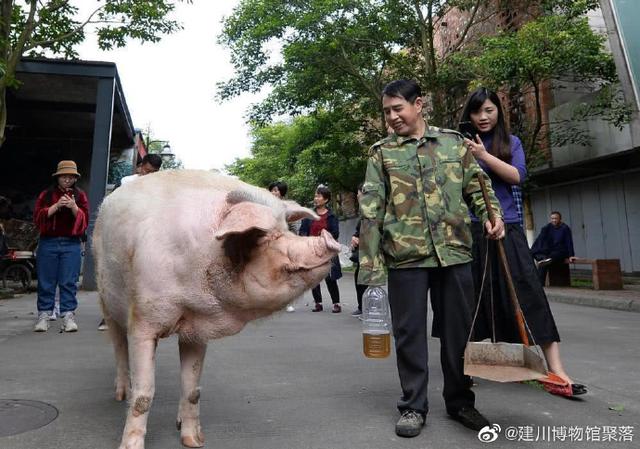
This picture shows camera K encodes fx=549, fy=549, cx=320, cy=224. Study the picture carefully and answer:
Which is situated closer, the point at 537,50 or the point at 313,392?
the point at 313,392

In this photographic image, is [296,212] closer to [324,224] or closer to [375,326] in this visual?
[375,326]

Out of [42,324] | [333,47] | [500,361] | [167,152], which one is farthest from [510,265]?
[167,152]

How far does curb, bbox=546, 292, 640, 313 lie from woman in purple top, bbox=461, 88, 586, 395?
6442 mm

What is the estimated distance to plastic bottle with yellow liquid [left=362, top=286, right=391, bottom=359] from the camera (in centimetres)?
318

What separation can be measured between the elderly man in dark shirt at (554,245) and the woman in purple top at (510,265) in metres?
9.26

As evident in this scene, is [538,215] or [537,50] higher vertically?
[537,50]

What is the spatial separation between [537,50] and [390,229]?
11.3 metres

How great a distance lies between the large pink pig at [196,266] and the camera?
244cm

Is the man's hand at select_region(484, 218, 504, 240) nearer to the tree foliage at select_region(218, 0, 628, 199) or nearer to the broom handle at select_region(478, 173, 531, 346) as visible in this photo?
the broom handle at select_region(478, 173, 531, 346)

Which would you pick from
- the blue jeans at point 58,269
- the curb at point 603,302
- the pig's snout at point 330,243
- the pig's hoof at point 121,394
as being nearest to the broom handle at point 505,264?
the pig's snout at point 330,243

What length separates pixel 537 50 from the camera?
12648mm

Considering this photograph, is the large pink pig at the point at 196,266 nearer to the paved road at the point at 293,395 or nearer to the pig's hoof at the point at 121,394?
the paved road at the point at 293,395

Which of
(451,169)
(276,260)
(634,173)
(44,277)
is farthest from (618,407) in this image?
(634,173)

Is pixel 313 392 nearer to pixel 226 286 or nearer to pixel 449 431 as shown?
pixel 449 431
